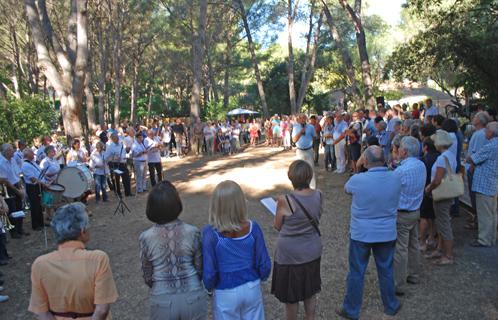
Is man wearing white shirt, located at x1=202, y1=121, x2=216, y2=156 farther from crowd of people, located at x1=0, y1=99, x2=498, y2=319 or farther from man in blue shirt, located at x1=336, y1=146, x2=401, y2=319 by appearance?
man in blue shirt, located at x1=336, y1=146, x2=401, y2=319

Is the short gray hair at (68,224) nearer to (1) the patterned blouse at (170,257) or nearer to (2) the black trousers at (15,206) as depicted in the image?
(1) the patterned blouse at (170,257)

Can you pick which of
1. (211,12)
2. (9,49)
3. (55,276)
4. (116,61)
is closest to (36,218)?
(55,276)

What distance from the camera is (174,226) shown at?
2756 millimetres

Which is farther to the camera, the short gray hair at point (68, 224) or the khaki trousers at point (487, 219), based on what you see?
the khaki trousers at point (487, 219)

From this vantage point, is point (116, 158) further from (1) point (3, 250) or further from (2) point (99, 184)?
(1) point (3, 250)

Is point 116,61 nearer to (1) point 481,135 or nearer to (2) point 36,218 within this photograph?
(2) point 36,218

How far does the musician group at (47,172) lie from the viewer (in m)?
7.81

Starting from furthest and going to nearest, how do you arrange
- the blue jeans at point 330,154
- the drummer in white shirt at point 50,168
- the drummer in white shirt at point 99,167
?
the blue jeans at point 330,154 → the drummer in white shirt at point 99,167 → the drummer in white shirt at point 50,168

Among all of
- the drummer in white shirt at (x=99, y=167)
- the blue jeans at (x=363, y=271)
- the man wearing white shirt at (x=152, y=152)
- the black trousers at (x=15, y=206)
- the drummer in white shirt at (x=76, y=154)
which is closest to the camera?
the blue jeans at (x=363, y=271)

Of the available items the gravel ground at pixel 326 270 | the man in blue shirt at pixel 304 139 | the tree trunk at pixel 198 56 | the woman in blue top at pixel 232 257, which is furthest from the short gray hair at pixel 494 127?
the tree trunk at pixel 198 56

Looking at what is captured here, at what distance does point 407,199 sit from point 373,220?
0.83 metres

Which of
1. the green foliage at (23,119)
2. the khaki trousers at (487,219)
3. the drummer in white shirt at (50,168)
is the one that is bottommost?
the khaki trousers at (487,219)

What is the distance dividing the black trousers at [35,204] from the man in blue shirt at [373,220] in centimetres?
708

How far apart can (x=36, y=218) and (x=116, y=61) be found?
2020 centimetres
